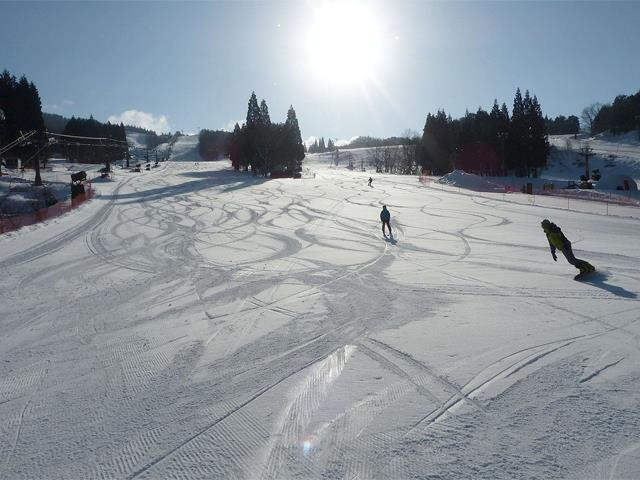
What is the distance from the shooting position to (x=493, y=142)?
2689 inches

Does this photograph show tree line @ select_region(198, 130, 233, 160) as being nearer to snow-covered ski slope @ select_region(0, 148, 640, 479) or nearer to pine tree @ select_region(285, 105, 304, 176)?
pine tree @ select_region(285, 105, 304, 176)

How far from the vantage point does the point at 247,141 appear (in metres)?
71.4

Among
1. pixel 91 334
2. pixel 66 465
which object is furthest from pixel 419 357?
pixel 91 334

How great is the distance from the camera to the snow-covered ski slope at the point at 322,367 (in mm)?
3748

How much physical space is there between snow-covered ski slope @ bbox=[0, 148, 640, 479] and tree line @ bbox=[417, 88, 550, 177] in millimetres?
58201

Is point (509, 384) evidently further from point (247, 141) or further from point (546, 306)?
point (247, 141)

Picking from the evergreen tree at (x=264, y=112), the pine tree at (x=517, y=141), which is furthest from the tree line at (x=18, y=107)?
the pine tree at (x=517, y=141)

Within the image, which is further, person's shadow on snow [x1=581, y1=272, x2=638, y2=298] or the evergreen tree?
the evergreen tree

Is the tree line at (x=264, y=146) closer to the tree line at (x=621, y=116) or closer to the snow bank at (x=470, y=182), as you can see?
the snow bank at (x=470, y=182)

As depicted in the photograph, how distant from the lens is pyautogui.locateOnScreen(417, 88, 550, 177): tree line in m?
63.6

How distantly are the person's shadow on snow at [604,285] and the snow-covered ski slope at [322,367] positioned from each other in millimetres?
90

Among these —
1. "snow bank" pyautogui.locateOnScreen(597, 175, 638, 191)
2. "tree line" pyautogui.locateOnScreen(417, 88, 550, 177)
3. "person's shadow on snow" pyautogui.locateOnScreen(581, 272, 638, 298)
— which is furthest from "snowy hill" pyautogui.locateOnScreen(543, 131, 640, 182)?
"person's shadow on snow" pyautogui.locateOnScreen(581, 272, 638, 298)

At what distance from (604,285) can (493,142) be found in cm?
6667

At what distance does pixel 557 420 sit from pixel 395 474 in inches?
74.7
